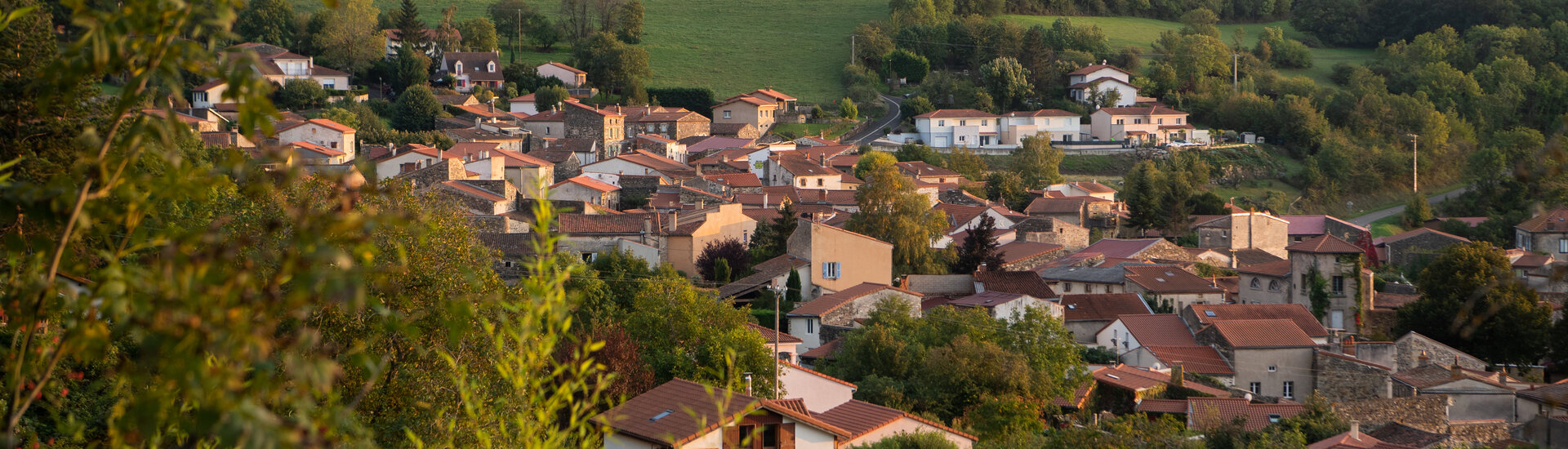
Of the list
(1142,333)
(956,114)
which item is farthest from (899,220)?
(956,114)

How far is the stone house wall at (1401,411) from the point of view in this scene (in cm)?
1769

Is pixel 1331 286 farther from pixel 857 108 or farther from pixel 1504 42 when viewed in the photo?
pixel 1504 42

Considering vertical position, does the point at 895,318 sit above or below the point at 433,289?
below

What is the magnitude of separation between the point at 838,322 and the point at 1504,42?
209ft

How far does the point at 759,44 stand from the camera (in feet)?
252

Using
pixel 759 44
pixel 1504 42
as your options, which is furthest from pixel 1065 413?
pixel 1504 42

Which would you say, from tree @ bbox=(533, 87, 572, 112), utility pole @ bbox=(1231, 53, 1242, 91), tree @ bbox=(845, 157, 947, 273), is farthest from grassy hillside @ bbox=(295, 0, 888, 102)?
tree @ bbox=(845, 157, 947, 273)

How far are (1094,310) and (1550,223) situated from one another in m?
19.5

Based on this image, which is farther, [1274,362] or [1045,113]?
[1045,113]

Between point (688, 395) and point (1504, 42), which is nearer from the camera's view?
point (688, 395)

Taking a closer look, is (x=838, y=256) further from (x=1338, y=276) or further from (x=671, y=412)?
(x=671, y=412)

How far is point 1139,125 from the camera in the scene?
58656mm

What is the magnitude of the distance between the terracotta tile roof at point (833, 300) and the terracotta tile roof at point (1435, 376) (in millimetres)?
9555

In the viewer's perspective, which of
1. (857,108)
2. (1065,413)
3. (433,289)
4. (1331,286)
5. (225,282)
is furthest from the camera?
(857,108)
